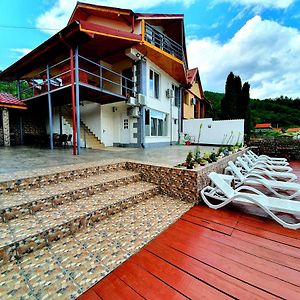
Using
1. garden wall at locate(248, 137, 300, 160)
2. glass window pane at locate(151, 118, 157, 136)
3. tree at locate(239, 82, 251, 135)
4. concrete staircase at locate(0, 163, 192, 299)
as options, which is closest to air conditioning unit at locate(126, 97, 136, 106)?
glass window pane at locate(151, 118, 157, 136)

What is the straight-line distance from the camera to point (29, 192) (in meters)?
3.04

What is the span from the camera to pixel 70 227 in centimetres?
245

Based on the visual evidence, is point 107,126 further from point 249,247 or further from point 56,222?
point 249,247

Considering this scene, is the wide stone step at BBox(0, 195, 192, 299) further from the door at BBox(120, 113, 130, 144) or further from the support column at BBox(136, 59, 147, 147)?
the door at BBox(120, 113, 130, 144)

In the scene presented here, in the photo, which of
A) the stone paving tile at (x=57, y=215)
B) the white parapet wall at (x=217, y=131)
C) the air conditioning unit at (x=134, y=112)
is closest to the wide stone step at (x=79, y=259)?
the stone paving tile at (x=57, y=215)

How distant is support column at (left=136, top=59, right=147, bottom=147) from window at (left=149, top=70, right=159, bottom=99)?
903mm

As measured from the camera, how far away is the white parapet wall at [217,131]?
13.2m

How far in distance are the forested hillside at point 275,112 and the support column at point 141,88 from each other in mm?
16022

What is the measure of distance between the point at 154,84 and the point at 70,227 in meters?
10.7

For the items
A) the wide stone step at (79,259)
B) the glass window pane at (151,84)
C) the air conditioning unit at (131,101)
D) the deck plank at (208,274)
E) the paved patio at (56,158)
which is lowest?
the deck plank at (208,274)

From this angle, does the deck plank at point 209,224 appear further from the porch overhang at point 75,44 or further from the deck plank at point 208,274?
the porch overhang at point 75,44

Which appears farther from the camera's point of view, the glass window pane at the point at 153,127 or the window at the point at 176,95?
the window at the point at 176,95

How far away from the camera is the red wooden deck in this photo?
63.4 inches

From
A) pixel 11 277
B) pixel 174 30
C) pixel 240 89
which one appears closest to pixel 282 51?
pixel 240 89
